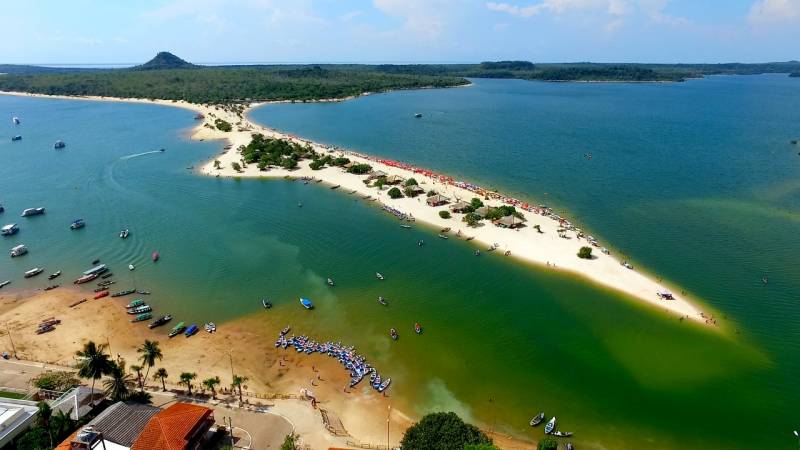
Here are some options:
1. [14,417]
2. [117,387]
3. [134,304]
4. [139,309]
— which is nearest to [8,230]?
[134,304]

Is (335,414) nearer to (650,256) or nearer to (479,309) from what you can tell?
(479,309)

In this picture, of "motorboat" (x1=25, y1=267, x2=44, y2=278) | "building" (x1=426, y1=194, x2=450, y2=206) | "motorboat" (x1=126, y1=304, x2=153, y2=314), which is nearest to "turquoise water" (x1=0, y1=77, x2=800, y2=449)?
"motorboat" (x1=25, y1=267, x2=44, y2=278)

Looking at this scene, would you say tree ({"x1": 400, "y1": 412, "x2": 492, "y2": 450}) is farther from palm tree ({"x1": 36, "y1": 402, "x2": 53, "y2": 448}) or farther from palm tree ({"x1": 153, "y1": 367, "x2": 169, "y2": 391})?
palm tree ({"x1": 36, "y1": 402, "x2": 53, "y2": 448})

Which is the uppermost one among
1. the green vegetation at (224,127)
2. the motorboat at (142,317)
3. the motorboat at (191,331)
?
the green vegetation at (224,127)

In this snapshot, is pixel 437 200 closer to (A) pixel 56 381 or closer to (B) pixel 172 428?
(B) pixel 172 428

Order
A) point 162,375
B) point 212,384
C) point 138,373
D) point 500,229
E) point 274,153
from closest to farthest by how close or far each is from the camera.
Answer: point 212,384
point 162,375
point 138,373
point 500,229
point 274,153

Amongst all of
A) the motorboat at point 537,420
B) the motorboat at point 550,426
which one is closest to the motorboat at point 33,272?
the motorboat at point 537,420

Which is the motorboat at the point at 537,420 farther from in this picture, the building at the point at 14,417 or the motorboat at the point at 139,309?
the motorboat at the point at 139,309

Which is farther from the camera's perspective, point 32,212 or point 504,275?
point 32,212

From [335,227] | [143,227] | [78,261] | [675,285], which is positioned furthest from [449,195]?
[78,261]
